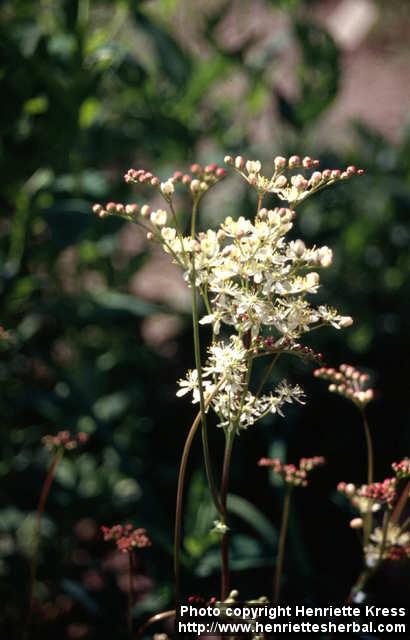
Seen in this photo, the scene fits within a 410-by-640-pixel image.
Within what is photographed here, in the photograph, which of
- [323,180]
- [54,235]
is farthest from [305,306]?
[54,235]

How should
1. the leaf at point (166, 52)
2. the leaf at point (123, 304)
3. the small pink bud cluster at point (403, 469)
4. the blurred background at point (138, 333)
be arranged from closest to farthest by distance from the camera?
1. the small pink bud cluster at point (403, 469)
2. the blurred background at point (138, 333)
3. the leaf at point (123, 304)
4. the leaf at point (166, 52)

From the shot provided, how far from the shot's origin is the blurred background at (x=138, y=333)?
1.79 meters

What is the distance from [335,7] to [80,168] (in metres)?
5.99

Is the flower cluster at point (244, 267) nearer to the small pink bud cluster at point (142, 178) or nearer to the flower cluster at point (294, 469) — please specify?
the small pink bud cluster at point (142, 178)

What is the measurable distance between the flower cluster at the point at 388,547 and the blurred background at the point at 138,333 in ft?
1.56

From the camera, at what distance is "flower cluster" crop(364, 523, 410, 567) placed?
1.04 metres

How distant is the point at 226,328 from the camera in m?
2.20

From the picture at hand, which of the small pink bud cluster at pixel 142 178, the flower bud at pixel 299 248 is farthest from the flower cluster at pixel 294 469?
the small pink bud cluster at pixel 142 178

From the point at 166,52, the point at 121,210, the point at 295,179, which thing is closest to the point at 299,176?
the point at 295,179

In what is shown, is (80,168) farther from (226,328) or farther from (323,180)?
(323,180)

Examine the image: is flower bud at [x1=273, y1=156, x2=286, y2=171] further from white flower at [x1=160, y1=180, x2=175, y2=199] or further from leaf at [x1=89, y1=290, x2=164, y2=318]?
leaf at [x1=89, y1=290, x2=164, y2=318]

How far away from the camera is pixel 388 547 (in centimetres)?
109

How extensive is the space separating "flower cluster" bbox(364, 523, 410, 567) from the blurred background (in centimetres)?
48

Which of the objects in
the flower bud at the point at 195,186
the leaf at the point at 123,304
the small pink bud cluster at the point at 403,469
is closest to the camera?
the flower bud at the point at 195,186
